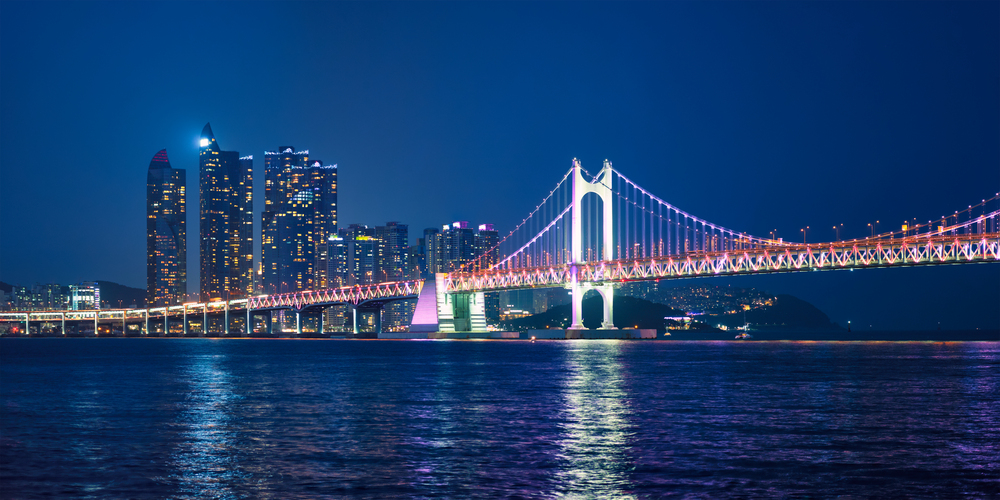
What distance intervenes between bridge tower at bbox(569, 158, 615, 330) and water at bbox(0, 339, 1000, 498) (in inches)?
2166

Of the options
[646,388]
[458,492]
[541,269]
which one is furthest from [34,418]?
[541,269]

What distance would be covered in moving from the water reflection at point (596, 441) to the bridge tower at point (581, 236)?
186 feet

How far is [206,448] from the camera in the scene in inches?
665

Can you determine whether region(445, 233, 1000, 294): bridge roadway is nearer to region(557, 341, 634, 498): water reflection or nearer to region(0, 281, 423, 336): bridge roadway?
region(0, 281, 423, 336): bridge roadway

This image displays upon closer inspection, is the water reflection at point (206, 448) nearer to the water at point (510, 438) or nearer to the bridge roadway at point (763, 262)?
the water at point (510, 438)

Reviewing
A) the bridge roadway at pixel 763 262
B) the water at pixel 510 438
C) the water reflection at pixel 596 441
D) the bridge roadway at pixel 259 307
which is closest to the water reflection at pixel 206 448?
the water at pixel 510 438

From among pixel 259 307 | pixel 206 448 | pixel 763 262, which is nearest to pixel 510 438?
pixel 206 448

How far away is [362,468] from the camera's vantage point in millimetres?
14523

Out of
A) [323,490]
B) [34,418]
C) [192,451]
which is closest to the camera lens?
[323,490]

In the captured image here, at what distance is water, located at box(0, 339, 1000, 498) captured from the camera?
1304cm

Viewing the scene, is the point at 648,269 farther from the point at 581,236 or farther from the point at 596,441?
the point at 596,441

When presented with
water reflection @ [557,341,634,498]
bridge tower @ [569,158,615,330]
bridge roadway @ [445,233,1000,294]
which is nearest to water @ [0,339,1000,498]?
water reflection @ [557,341,634,498]

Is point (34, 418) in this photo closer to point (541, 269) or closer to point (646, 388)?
point (646, 388)

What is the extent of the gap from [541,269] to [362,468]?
267 feet
